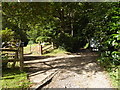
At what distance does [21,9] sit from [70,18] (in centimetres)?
692

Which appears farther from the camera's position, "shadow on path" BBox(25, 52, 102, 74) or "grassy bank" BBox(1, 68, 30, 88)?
"shadow on path" BBox(25, 52, 102, 74)

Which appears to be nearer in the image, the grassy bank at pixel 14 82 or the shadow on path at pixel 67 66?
the grassy bank at pixel 14 82

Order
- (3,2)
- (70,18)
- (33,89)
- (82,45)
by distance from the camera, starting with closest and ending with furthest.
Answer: (33,89)
(3,2)
(70,18)
(82,45)

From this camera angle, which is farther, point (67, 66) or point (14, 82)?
point (67, 66)

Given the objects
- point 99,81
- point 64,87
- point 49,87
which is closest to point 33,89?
point 49,87

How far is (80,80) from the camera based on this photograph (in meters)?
3.82

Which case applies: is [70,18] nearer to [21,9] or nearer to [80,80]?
[21,9]

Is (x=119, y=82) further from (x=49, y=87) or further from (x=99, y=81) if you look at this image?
(x=49, y=87)

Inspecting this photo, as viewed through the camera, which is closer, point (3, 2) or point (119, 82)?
point (119, 82)

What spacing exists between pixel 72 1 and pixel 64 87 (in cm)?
533

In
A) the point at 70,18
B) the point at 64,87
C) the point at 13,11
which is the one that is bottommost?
the point at 64,87

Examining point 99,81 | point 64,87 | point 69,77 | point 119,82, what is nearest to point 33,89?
point 64,87

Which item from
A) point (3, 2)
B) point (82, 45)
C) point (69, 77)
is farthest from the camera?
point (82, 45)

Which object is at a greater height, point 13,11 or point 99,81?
point 13,11
